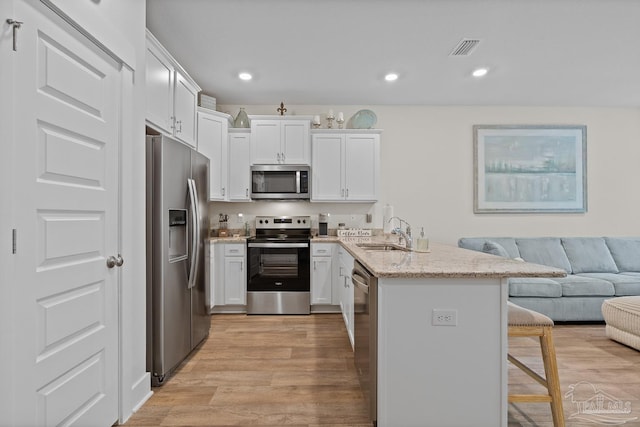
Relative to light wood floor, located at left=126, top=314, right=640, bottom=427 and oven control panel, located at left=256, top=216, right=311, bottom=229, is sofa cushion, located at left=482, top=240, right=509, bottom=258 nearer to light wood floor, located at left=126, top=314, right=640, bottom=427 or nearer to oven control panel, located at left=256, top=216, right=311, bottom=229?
light wood floor, located at left=126, top=314, right=640, bottom=427

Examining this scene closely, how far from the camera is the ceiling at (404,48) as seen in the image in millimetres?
2527

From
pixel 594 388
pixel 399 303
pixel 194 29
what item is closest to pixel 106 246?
pixel 399 303

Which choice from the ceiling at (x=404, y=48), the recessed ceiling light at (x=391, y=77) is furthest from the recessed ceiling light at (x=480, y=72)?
the recessed ceiling light at (x=391, y=77)

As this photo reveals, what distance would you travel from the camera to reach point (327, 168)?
429 centimetres

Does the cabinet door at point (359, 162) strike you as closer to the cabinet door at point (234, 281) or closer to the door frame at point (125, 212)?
the cabinet door at point (234, 281)

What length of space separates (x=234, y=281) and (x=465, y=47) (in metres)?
3.37

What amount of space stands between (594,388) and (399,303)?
1698mm

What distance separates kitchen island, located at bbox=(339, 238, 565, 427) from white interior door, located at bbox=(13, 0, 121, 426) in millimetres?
1397

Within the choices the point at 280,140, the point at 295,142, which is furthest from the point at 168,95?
the point at 295,142

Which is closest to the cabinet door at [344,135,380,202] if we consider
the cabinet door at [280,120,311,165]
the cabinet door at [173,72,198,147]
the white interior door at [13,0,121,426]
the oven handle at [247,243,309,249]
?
the cabinet door at [280,120,311,165]

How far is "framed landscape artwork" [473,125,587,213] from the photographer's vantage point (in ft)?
15.1

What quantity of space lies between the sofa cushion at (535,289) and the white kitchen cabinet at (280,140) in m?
2.70

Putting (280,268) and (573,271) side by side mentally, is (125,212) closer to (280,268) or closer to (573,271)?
(280,268)

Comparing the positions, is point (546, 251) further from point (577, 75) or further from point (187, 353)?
point (187, 353)
